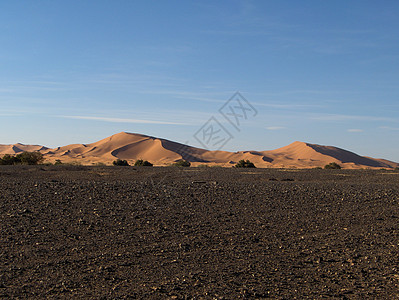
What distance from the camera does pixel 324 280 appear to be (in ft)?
17.4

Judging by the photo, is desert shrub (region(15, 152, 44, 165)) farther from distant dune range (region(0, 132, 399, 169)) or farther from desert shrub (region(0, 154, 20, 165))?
distant dune range (region(0, 132, 399, 169))

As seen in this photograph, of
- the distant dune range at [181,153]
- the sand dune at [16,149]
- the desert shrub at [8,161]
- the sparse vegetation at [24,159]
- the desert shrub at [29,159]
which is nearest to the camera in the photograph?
the desert shrub at [8,161]

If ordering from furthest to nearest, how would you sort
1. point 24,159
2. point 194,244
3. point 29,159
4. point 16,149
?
point 16,149 → point 29,159 → point 24,159 → point 194,244

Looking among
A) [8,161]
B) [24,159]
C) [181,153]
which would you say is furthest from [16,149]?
[8,161]

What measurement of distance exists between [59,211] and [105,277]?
4.13 metres

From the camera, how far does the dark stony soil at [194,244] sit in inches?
195

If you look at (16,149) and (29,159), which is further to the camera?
(16,149)

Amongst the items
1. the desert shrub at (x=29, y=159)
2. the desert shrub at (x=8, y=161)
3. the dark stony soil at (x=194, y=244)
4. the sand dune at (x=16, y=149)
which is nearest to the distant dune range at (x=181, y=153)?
the sand dune at (x=16, y=149)

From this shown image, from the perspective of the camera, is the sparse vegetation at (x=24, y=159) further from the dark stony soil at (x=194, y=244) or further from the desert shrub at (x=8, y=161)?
the dark stony soil at (x=194, y=244)

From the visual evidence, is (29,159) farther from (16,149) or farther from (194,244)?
(16,149)

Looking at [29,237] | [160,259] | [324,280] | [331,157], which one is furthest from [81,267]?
[331,157]

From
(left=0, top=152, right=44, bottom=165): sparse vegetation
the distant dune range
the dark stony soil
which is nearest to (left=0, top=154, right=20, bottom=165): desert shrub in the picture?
(left=0, top=152, right=44, bottom=165): sparse vegetation

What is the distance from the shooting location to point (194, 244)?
22.3 feet

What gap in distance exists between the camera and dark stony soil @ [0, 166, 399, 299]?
195 inches
